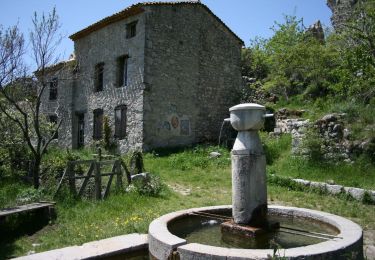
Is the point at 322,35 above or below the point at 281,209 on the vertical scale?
above

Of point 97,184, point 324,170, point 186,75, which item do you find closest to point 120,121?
point 186,75

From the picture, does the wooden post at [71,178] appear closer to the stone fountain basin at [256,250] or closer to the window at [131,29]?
the stone fountain basin at [256,250]

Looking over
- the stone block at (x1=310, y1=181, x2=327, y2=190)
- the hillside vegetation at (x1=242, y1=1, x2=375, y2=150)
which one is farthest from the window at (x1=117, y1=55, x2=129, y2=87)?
the stone block at (x1=310, y1=181, x2=327, y2=190)

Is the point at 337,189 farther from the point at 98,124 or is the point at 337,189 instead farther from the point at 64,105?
the point at 64,105

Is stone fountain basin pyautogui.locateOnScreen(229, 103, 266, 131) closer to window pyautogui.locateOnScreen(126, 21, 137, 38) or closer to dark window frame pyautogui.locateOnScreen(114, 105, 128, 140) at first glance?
dark window frame pyautogui.locateOnScreen(114, 105, 128, 140)

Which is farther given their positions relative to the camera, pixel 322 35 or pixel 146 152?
pixel 322 35

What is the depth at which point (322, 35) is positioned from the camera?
24.3 meters

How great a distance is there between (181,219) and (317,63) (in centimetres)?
1434

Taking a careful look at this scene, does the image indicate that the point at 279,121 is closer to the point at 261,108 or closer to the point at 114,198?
the point at 114,198

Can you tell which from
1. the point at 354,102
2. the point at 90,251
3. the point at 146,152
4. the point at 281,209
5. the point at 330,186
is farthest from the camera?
the point at 146,152

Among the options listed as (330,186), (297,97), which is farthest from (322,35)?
(330,186)

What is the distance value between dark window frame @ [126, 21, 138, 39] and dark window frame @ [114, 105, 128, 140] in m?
3.30

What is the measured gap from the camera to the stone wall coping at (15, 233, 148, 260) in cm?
376

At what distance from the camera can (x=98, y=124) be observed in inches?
699
